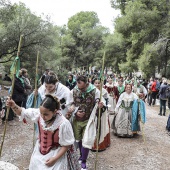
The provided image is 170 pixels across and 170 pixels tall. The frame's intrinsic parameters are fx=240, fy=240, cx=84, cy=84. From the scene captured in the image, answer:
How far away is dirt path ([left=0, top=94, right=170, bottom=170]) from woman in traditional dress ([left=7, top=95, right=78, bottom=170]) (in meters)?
2.21

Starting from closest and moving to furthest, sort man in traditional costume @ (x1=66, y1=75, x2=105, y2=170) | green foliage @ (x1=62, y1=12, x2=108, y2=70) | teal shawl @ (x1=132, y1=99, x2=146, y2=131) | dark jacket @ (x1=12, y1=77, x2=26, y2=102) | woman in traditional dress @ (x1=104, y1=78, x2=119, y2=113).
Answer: man in traditional costume @ (x1=66, y1=75, x2=105, y2=170), teal shawl @ (x1=132, y1=99, x2=146, y2=131), dark jacket @ (x1=12, y1=77, x2=26, y2=102), woman in traditional dress @ (x1=104, y1=78, x2=119, y2=113), green foliage @ (x1=62, y1=12, x2=108, y2=70)

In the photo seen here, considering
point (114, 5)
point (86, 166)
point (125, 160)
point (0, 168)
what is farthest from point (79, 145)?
point (114, 5)

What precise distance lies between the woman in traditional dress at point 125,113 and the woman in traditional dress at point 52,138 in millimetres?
4470

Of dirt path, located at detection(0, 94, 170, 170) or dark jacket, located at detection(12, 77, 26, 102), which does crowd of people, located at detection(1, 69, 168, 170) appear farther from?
→ dirt path, located at detection(0, 94, 170, 170)

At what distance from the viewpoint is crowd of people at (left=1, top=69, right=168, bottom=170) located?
2547mm

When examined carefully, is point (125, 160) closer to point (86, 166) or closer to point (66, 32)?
point (86, 166)

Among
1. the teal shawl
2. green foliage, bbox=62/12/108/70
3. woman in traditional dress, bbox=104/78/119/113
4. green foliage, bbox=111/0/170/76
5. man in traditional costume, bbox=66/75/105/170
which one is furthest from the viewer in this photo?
green foliage, bbox=62/12/108/70

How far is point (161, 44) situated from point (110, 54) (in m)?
12.9

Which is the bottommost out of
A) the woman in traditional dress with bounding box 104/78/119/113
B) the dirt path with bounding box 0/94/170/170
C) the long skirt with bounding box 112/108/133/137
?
the dirt path with bounding box 0/94/170/170

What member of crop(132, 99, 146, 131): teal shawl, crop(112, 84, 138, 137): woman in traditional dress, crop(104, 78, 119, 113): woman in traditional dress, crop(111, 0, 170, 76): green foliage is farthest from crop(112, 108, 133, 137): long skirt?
crop(111, 0, 170, 76): green foliage

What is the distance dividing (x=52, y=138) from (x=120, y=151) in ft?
12.0

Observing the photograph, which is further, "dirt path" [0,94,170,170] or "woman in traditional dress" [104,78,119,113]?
"woman in traditional dress" [104,78,119,113]

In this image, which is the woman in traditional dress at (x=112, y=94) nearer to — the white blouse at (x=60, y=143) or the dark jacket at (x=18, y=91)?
the dark jacket at (x=18, y=91)

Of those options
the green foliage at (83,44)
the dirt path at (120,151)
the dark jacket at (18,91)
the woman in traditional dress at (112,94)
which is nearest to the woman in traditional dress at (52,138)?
the dirt path at (120,151)
